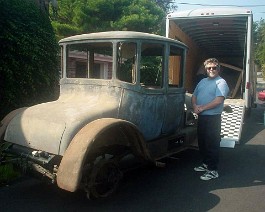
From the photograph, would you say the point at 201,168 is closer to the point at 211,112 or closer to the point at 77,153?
the point at 211,112

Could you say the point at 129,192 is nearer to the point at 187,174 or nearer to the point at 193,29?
the point at 187,174

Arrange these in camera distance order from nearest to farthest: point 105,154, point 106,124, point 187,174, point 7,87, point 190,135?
point 106,124
point 105,154
point 187,174
point 190,135
point 7,87

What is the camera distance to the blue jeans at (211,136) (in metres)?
5.15

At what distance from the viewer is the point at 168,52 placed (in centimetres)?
→ 501

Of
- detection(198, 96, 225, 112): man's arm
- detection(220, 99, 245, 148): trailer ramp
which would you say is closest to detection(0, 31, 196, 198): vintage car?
detection(198, 96, 225, 112): man's arm

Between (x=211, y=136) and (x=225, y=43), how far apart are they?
8.65m

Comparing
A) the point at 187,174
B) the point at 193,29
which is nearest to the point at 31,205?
the point at 187,174

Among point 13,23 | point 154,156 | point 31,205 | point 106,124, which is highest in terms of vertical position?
point 13,23

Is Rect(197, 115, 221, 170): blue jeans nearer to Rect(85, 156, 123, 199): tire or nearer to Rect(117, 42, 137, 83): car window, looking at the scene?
Rect(117, 42, 137, 83): car window

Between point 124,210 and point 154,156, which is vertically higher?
Answer: point 154,156

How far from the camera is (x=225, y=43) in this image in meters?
12.8

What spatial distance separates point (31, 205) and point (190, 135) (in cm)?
313

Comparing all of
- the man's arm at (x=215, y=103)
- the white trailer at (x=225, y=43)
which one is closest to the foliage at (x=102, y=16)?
the white trailer at (x=225, y=43)

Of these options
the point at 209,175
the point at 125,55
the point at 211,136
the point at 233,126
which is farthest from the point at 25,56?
the point at 233,126
